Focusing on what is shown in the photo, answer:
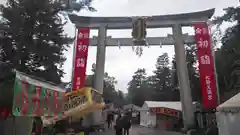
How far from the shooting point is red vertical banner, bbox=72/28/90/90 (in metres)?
16.4

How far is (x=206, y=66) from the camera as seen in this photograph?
51.2 feet

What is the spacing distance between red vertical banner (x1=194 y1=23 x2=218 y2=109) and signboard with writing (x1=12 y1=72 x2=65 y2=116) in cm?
1141

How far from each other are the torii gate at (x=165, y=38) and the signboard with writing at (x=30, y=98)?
11575mm

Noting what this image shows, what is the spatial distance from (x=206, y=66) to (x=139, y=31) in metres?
4.70

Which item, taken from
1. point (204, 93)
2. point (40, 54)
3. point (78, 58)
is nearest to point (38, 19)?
point (40, 54)

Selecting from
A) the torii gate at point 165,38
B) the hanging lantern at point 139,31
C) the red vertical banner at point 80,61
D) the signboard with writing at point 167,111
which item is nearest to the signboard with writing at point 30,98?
the red vertical banner at point 80,61

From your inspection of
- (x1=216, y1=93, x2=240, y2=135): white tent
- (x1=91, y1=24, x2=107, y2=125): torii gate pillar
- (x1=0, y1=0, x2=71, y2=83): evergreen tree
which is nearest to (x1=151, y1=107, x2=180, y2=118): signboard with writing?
(x1=91, y1=24, x2=107, y2=125): torii gate pillar

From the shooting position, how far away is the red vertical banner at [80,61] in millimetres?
16406

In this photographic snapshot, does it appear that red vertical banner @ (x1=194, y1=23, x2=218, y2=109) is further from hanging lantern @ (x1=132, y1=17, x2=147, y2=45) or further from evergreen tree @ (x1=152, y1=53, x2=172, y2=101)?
evergreen tree @ (x1=152, y1=53, x2=172, y2=101)

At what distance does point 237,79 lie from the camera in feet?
71.6

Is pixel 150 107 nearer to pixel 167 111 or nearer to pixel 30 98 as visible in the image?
pixel 167 111

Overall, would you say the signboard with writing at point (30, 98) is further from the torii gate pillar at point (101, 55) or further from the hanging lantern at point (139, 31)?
the torii gate pillar at point (101, 55)

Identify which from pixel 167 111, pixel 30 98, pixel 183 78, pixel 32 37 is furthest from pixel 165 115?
pixel 30 98

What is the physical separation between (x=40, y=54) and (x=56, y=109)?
7.96m
